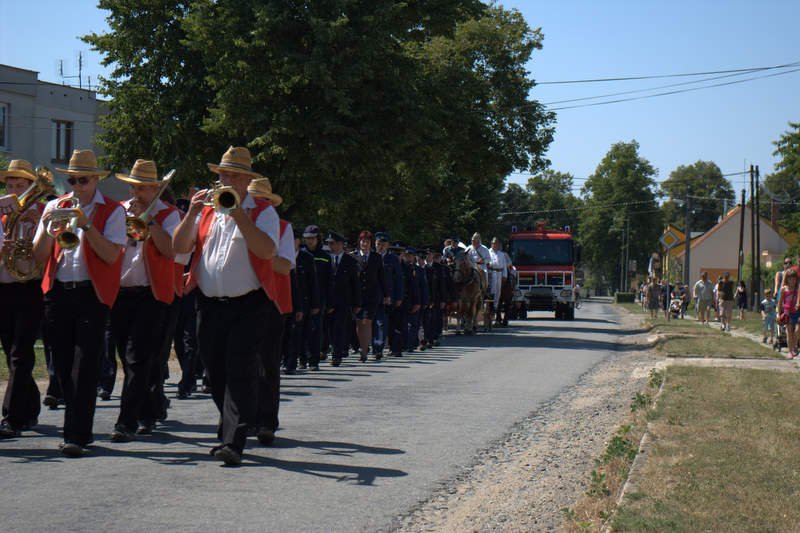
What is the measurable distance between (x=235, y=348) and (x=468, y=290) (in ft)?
62.5

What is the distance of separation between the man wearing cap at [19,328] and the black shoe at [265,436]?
6.13 feet

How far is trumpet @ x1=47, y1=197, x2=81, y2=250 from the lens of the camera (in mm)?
7938

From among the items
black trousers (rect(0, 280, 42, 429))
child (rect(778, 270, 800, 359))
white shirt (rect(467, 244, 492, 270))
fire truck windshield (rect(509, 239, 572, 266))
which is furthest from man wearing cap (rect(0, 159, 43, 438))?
fire truck windshield (rect(509, 239, 572, 266))

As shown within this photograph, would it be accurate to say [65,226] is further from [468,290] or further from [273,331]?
[468,290]

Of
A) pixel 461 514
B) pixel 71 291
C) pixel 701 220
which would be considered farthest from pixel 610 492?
pixel 701 220

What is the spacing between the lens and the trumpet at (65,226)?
7.94 meters

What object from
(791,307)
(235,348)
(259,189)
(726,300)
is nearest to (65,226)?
(259,189)

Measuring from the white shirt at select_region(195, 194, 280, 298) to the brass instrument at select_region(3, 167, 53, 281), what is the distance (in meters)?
1.70

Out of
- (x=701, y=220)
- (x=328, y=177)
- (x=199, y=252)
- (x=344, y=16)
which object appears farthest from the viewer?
(x=701, y=220)

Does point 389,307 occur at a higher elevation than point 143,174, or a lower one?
lower

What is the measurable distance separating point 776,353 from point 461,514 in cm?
1701

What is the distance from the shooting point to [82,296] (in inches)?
325

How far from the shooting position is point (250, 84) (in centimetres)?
2695

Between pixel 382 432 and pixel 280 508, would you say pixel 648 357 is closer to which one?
pixel 382 432
